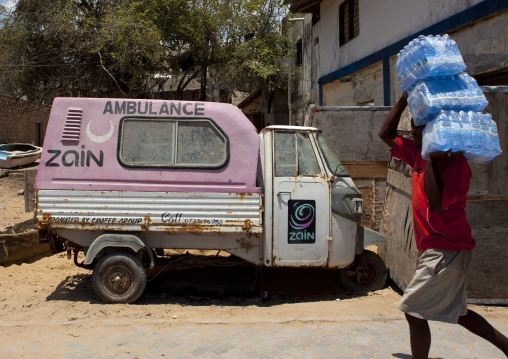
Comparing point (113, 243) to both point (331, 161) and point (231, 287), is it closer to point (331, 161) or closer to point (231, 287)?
point (231, 287)

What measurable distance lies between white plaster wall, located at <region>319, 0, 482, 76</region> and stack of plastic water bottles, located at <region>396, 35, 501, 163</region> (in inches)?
227

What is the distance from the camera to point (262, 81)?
1703 cm

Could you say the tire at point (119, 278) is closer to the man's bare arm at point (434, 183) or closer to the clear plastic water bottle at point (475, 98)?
the man's bare arm at point (434, 183)

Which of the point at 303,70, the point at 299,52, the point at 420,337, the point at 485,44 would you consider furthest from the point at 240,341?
the point at 299,52

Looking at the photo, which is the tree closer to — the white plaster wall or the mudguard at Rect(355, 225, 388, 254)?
the white plaster wall

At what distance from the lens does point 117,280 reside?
5.04 metres

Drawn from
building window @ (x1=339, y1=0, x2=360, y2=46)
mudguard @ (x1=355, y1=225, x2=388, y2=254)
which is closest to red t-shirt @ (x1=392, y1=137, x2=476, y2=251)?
mudguard @ (x1=355, y1=225, x2=388, y2=254)

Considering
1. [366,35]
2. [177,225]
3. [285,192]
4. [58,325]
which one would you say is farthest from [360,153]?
[366,35]

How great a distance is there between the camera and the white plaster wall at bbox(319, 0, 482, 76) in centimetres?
891

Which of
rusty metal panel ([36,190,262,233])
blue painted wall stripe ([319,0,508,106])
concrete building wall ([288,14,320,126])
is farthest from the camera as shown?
concrete building wall ([288,14,320,126])

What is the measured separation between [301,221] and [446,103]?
8.65 feet

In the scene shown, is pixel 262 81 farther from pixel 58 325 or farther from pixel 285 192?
pixel 58 325

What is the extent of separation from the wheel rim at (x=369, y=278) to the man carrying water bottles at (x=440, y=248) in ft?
8.88

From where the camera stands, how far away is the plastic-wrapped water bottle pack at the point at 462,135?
258 centimetres
